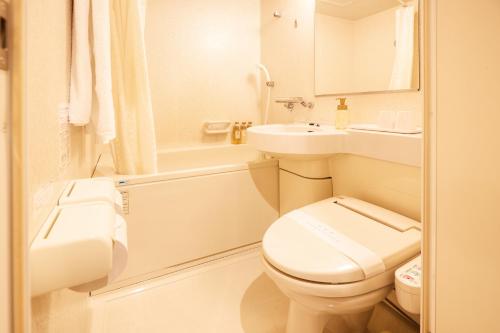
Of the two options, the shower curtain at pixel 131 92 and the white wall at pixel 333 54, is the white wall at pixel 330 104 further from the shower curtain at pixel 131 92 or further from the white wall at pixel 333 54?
the shower curtain at pixel 131 92

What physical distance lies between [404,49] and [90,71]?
4.28ft

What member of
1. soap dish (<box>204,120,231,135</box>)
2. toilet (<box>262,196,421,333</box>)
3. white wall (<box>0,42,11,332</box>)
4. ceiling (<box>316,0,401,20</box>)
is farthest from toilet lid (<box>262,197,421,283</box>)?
soap dish (<box>204,120,231,135</box>)

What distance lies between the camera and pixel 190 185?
64.0 inches

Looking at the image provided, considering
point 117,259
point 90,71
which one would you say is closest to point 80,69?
point 90,71

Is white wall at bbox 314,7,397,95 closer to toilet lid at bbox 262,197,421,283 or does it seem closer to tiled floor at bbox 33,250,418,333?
toilet lid at bbox 262,197,421,283

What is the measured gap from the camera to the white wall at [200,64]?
2.13 meters

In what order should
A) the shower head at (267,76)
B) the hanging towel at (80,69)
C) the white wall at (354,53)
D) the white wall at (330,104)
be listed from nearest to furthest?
1. the hanging towel at (80,69)
2. the white wall at (330,104)
3. the white wall at (354,53)
4. the shower head at (267,76)

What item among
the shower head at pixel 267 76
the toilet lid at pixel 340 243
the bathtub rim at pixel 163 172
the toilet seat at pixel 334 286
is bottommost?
the toilet seat at pixel 334 286

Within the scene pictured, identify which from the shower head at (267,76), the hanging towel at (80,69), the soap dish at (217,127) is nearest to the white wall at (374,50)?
the shower head at (267,76)

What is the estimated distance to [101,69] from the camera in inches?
44.1

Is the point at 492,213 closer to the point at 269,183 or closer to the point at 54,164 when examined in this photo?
the point at 54,164

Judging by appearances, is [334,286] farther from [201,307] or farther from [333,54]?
[333,54]

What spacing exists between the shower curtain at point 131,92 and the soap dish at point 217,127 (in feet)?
2.71

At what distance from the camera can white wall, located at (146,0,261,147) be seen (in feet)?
7.00
